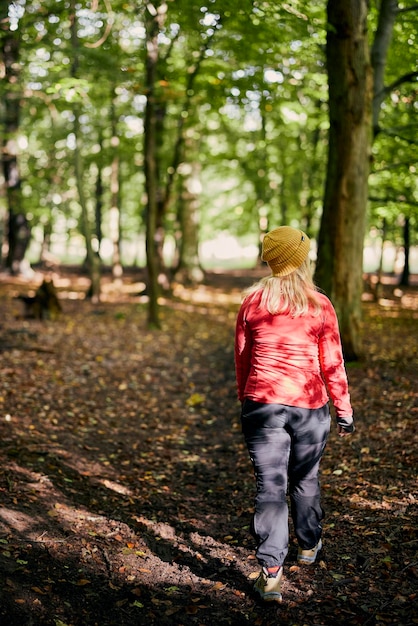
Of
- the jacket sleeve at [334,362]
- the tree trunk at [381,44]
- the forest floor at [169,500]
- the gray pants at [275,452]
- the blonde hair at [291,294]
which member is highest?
the tree trunk at [381,44]

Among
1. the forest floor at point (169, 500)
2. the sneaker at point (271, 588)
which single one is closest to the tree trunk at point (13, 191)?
the forest floor at point (169, 500)

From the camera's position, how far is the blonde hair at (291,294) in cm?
371

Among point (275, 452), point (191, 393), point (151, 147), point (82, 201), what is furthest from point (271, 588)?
point (82, 201)

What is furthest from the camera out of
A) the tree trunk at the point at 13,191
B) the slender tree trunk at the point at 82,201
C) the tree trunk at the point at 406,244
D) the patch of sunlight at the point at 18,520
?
the tree trunk at the point at 406,244

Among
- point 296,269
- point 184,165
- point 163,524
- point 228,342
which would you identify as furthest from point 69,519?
point 184,165

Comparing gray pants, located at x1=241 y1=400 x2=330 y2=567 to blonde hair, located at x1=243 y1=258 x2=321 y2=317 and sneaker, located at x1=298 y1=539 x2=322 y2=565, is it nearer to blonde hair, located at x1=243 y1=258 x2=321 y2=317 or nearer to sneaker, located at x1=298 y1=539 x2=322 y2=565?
sneaker, located at x1=298 y1=539 x2=322 y2=565

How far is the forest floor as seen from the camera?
12.1 ft

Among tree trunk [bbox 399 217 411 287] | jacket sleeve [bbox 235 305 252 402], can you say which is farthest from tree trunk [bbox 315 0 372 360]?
tree trunk [bbox 399 217 411 287]

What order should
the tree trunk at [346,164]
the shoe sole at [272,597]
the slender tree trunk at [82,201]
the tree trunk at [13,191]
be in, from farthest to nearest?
1. the tree trunk at [13,191]
2. the slender tree trunk at [82,201]
3. the tree trunk at [346,164]
4. the shoe sole at [272,597]

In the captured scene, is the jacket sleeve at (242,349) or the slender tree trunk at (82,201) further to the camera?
the slender tree trunk at (82,201)

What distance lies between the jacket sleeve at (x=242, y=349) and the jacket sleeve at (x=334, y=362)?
A: 0.47 meters

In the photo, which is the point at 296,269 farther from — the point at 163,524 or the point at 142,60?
the point at 142,60

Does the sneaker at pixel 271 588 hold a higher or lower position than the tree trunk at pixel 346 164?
lower

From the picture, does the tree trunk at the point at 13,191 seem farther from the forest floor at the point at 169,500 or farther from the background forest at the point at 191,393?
the forest floor at the point at 169,500
